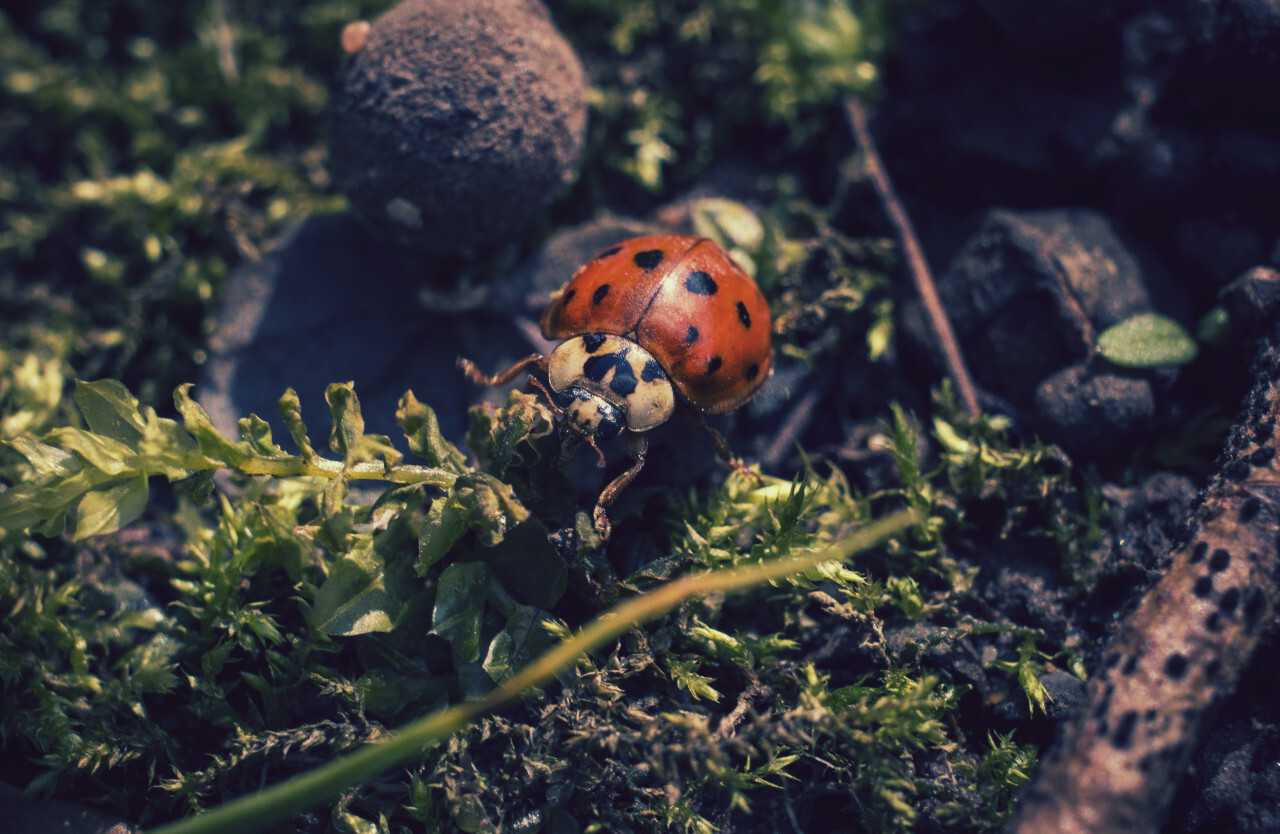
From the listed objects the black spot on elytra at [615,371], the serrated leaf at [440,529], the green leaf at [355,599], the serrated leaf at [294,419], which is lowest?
the green leaf at [355,599]

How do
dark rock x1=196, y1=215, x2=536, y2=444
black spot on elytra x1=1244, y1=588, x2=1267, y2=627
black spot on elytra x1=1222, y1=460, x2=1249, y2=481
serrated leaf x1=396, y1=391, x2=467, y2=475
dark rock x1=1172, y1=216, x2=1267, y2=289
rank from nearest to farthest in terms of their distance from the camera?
black spot on elytra x1=1244, y1=588, x2=1267, y2=627 → black spot on elytra x1=1222, y1=460, x2=1249, y2=481 → serrated leaf x1=396, y1=391, x2=467, y2=475 → dark rock x1=1172, y1=216, x2=1267, y2=289 → dark rock x1=196, y1=215, x2=536, y2=444

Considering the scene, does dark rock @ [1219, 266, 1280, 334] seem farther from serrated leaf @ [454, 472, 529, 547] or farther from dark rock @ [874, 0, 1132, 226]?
serrated leaf @ [454, 472, 529, 547]

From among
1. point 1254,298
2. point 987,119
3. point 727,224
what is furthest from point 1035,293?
point 727,224

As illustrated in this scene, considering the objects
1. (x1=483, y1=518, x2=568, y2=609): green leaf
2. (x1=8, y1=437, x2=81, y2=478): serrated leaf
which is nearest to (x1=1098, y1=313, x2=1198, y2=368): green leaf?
(x1=483, y1=518, x2=568, y2=609): green leaf

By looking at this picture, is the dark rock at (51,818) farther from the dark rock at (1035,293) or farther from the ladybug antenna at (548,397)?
the dark rock at (1035,293)

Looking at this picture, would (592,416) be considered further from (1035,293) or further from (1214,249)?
(1214,249)

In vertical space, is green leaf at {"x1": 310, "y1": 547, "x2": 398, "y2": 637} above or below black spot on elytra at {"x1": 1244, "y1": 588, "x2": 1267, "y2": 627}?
below

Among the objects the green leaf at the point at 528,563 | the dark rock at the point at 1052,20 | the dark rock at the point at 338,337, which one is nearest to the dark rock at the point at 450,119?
the dark rock at the point at 338,337
